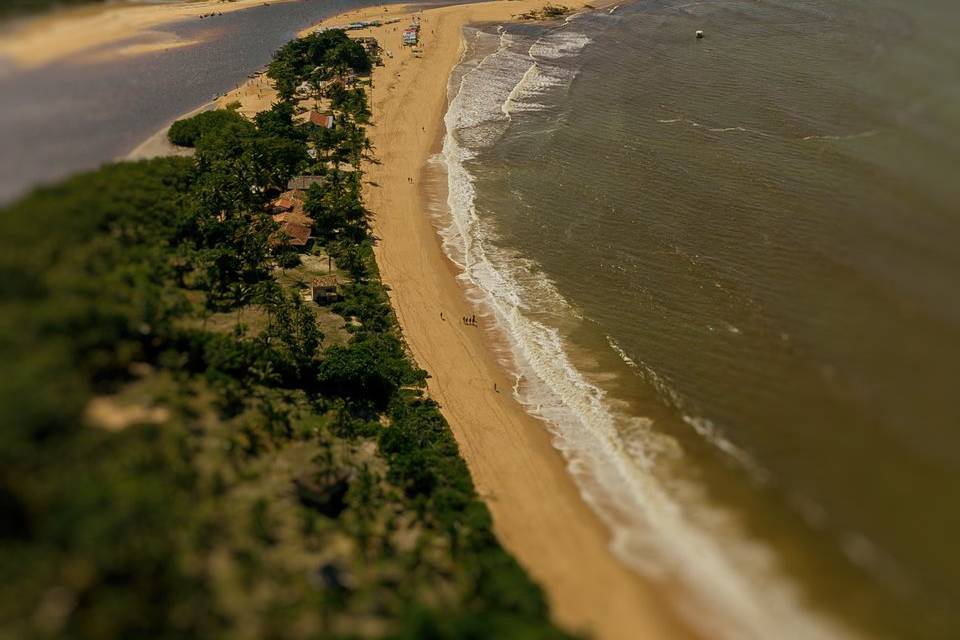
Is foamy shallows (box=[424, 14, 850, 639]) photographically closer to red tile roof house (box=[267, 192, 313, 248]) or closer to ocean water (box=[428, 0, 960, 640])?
ocean water (box=[428, 0, 960, 640])

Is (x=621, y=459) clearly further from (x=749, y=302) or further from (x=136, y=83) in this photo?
(x=136, y=83)

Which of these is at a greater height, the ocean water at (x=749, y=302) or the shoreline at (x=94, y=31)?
the shoreline at (x=94, y=31)

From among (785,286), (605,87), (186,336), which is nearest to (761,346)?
(785,286)

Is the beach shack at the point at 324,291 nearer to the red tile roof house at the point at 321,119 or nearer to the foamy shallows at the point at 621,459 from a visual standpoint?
the foamy shallows at the point at 621,459

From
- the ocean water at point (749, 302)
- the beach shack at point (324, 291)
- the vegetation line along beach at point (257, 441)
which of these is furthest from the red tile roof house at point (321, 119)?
the beach shack at point (324, 291)

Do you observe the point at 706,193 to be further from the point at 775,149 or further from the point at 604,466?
the point at 604,466

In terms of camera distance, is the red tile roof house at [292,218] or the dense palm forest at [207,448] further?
the red tile roof house at [292,218]

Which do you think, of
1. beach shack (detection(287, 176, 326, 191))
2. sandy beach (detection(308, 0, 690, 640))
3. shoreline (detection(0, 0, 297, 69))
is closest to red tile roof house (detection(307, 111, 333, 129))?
sandy beach (detection(308, 0, 690, 640))
